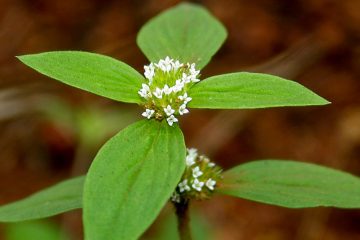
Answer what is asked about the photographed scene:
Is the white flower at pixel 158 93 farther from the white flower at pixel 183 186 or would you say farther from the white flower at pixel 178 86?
the white flower at pixel 183 186

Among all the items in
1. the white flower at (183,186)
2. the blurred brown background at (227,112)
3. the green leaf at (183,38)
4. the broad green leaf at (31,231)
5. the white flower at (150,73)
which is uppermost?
the blurred brown background at (227,112)

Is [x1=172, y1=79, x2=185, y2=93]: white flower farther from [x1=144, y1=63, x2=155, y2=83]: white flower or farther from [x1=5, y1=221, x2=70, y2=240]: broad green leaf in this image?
[x1=5, y1=221, x2=70, y2=240]: broad green leaf

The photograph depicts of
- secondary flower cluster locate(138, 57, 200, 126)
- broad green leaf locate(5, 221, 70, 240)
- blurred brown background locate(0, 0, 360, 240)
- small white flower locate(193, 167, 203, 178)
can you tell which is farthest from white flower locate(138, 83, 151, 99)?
blurred brown background locate(0, 0, 360, 240)

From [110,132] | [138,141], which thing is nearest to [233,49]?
[110,132]

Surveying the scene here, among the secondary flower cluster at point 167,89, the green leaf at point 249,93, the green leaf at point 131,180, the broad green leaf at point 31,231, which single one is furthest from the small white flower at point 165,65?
the broad green leaf at point 31,231

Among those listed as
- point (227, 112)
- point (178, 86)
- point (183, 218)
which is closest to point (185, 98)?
point (178, 86)

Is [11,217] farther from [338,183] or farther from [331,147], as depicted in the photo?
[331,147]
